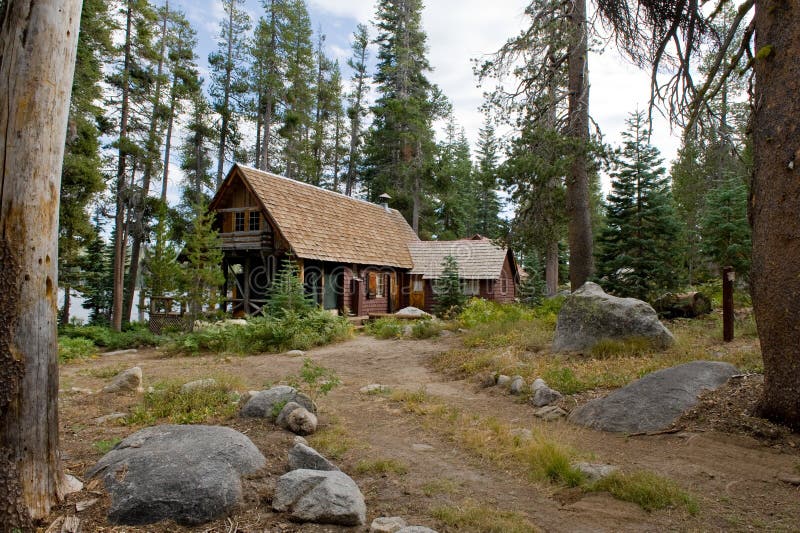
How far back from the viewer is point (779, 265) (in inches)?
168

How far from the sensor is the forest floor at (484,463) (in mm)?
3053

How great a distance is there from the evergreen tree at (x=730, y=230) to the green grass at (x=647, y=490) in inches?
539

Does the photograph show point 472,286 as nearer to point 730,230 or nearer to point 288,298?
point 730,230

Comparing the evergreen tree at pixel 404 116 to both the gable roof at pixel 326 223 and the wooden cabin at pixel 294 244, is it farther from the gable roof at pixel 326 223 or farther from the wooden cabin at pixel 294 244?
the wooden cabin at pixel 294 244

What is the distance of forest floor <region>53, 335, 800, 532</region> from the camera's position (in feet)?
10.0

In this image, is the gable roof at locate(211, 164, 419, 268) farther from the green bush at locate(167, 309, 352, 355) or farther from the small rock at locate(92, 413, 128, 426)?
the small rock at locate(92, 413, 128, 426)

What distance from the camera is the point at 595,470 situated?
3.79 metres

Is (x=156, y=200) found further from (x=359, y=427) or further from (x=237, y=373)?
(x=359, y=427)

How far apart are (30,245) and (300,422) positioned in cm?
294

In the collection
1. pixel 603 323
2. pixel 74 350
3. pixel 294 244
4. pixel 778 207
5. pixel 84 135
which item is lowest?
pixel 74 350

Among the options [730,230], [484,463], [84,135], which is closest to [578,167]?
[730,230]

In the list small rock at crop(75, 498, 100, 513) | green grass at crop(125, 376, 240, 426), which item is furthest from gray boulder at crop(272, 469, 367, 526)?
green grass at crop(125, 376, 240, 426)

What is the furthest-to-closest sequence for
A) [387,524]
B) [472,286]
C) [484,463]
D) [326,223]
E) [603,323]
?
[472,286]
[326,223]
[603,323]
[484,463]
[387,524]

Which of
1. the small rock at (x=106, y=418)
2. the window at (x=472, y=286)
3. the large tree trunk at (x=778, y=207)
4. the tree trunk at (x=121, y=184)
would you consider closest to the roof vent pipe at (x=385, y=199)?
the window at (x=472, y=286)
